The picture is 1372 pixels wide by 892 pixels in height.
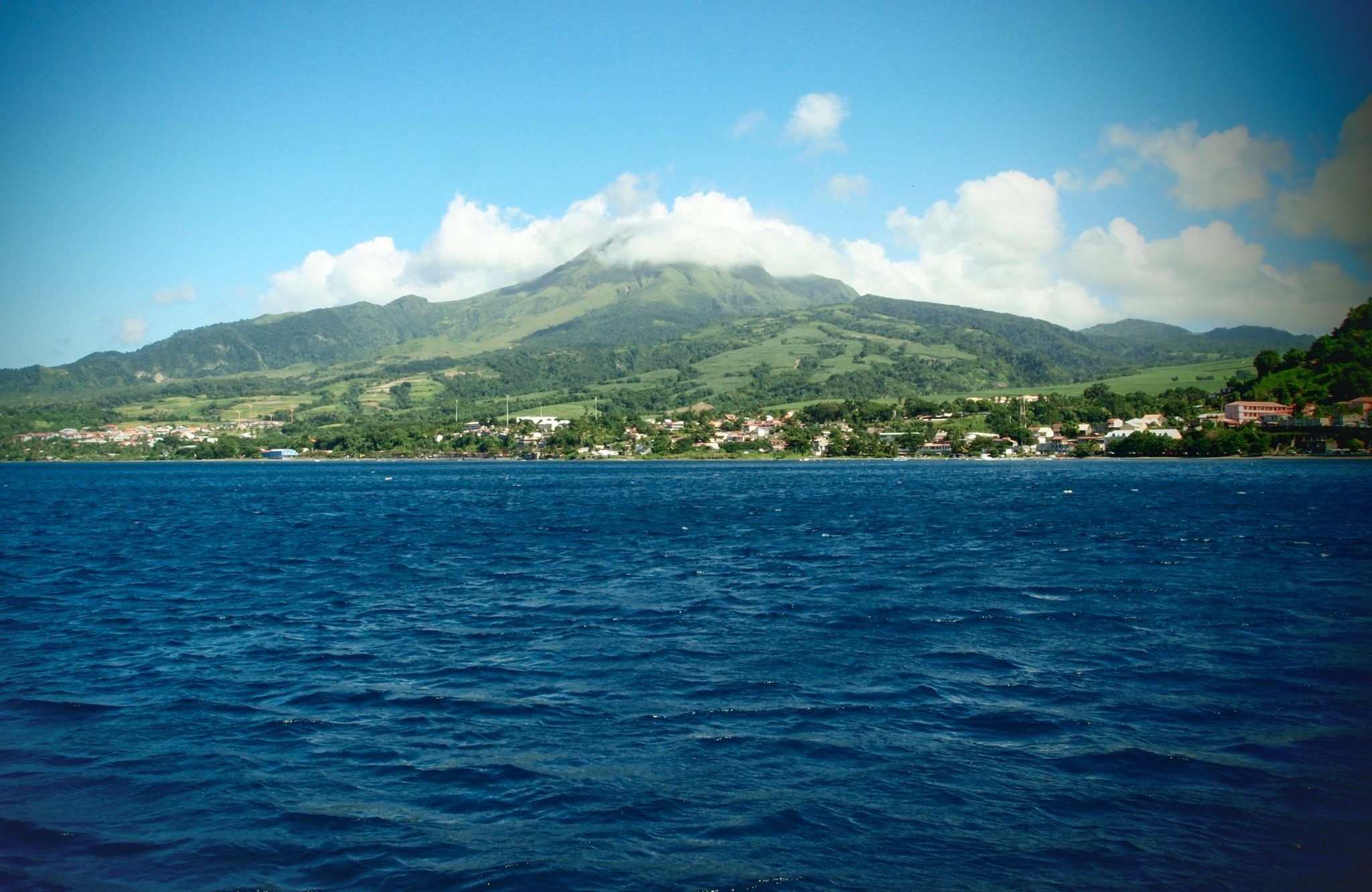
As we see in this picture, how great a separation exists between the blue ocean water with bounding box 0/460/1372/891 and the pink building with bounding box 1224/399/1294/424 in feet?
406

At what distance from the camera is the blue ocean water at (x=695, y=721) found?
31.2ft

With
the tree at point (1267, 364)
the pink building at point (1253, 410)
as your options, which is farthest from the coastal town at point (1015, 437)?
the tree at point (1267, 364)

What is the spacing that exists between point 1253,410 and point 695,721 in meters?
156

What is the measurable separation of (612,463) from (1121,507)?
398ft

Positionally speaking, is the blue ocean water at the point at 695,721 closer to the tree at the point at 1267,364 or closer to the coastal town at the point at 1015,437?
the coastal town at the point at 1015,437

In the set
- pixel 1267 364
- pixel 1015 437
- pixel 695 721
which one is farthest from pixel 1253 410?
pixel 695 721

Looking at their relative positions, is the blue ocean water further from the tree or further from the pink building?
the tree

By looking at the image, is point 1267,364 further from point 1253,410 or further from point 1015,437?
point 1015,437

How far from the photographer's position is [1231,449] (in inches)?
5281

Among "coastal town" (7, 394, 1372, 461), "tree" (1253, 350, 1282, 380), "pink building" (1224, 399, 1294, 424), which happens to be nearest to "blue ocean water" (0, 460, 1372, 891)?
"coastal town" (7, 394, 1372, 461)

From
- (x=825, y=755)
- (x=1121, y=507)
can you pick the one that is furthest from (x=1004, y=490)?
(x=825, y=755)

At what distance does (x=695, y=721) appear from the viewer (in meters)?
13.8

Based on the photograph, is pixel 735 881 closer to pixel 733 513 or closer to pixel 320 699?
pixel 320 699

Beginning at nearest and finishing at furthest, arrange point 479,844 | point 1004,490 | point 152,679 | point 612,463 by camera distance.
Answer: point 479,844
point 152,679
point 1004,490
point 612,463
